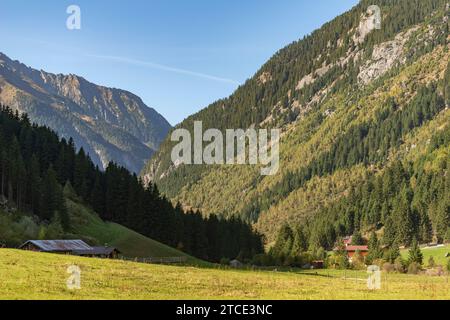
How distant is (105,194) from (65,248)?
184 feet

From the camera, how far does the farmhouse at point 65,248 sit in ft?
291

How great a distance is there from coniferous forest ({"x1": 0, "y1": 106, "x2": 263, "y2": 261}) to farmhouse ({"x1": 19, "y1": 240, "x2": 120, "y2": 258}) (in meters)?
29.1

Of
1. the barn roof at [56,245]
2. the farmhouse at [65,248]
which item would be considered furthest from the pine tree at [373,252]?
the barn roof at [56,245]

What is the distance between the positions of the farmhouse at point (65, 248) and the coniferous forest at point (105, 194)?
29.1m

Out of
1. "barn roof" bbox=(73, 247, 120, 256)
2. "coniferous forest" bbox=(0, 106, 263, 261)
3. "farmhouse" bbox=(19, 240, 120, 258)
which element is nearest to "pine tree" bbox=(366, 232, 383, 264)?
"coniferous forest" bbox=(0, 106, 263, 261)

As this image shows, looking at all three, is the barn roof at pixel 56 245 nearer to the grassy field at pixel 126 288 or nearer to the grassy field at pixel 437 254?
the grassy field at pixel 126 288

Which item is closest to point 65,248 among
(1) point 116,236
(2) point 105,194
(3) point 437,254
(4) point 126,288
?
(1) point 116,236

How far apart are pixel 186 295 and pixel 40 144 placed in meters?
130

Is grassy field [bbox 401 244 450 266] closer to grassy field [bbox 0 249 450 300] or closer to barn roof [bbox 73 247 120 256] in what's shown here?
barn roof [bbox 73 247 120 256]

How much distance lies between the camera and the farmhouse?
291 feet

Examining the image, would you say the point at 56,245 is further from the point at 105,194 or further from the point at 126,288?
the point at 105,194

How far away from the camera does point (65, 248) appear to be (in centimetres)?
9150
